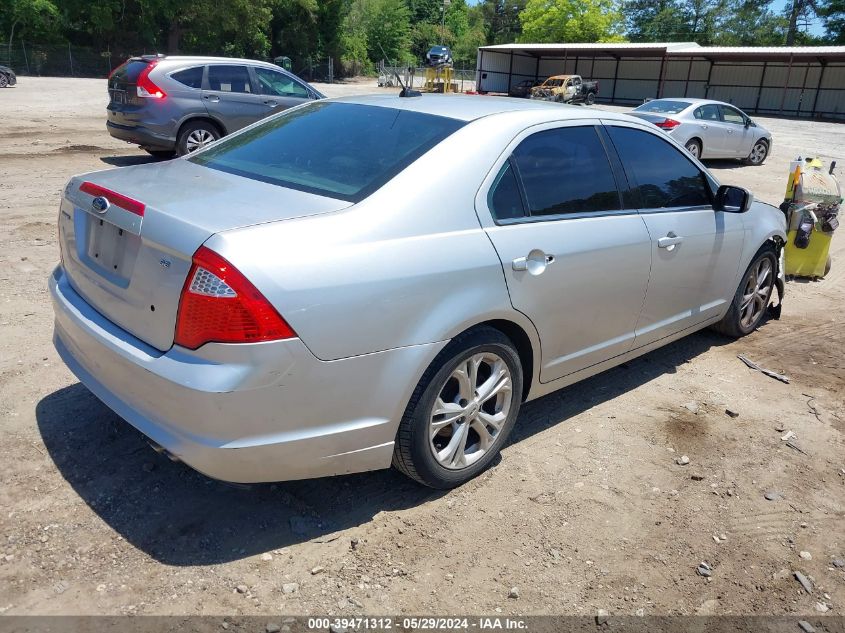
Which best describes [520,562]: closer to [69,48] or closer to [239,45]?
[69,48]

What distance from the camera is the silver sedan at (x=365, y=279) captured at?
252 cm

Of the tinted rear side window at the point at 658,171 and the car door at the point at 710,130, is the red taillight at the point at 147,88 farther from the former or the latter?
the car door at the point at 710,130

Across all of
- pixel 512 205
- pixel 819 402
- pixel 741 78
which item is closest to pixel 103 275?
pixel 512 205

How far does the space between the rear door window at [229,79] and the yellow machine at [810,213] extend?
8384 mm

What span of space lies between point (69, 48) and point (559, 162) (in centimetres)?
4852

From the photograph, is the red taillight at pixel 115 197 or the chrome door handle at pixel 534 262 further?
the chrome door handle at pixel 534 262

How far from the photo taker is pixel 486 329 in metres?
3.17

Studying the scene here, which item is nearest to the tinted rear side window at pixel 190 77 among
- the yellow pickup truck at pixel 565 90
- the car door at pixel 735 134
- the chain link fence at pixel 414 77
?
the car door at pixel 735 134

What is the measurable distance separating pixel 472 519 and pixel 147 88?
9.61 m

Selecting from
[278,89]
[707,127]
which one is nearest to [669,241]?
[278,89]

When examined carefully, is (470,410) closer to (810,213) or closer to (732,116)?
(810,213)

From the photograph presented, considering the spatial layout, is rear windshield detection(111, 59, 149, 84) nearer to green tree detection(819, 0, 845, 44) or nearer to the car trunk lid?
the car trunk lid

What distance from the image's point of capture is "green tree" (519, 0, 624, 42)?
6512 cm

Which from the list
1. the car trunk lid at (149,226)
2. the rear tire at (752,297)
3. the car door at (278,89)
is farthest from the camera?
the car door at (278,89)
